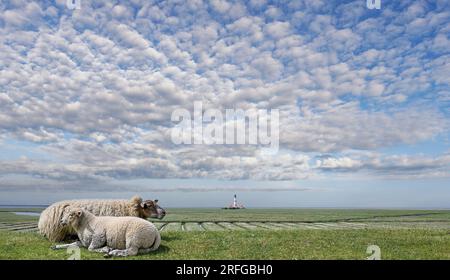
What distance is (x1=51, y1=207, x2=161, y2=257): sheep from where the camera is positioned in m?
10.6

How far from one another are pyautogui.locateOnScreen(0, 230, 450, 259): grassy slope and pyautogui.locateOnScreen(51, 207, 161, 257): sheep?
36 cm

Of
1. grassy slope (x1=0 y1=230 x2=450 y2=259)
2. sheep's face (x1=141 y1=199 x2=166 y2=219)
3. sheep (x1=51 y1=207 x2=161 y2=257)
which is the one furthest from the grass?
sheep (x1=51 y1=207 x2=161 y2=257)

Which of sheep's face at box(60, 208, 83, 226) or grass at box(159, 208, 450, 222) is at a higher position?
sheep's face at box(60, 208, 83, 226)

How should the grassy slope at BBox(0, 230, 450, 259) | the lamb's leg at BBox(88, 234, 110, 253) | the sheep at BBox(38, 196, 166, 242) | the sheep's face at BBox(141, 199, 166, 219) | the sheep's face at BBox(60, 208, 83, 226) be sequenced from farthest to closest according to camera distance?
the sheep's face at BBox(141, 199, 166, 219) < the sheep at BBox(38, 196, 166, 242) < the sheep's face at BBox(60, 208, 83, 226) < the lamb's leg at BBox(88, 234, 110, 253) < the grassy slope at BBox(0, 230, 450, 259)

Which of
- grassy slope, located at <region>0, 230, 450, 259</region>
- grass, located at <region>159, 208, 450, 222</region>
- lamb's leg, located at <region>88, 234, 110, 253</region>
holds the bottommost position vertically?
grass, located at <region>159, 208, 450, 222</region>

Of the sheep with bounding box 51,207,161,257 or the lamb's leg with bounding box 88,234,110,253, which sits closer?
the sheep with bounding box 51,207,161,257

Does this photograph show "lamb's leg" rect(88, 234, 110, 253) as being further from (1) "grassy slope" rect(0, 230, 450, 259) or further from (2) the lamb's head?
(2) the lamb's head

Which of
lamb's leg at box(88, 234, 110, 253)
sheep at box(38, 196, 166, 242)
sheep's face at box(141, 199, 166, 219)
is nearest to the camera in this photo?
lamb's leg at box(88, 234, 110, 253)

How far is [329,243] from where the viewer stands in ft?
41.2

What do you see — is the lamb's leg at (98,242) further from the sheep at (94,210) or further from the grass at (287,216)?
the grass at (287,216)
